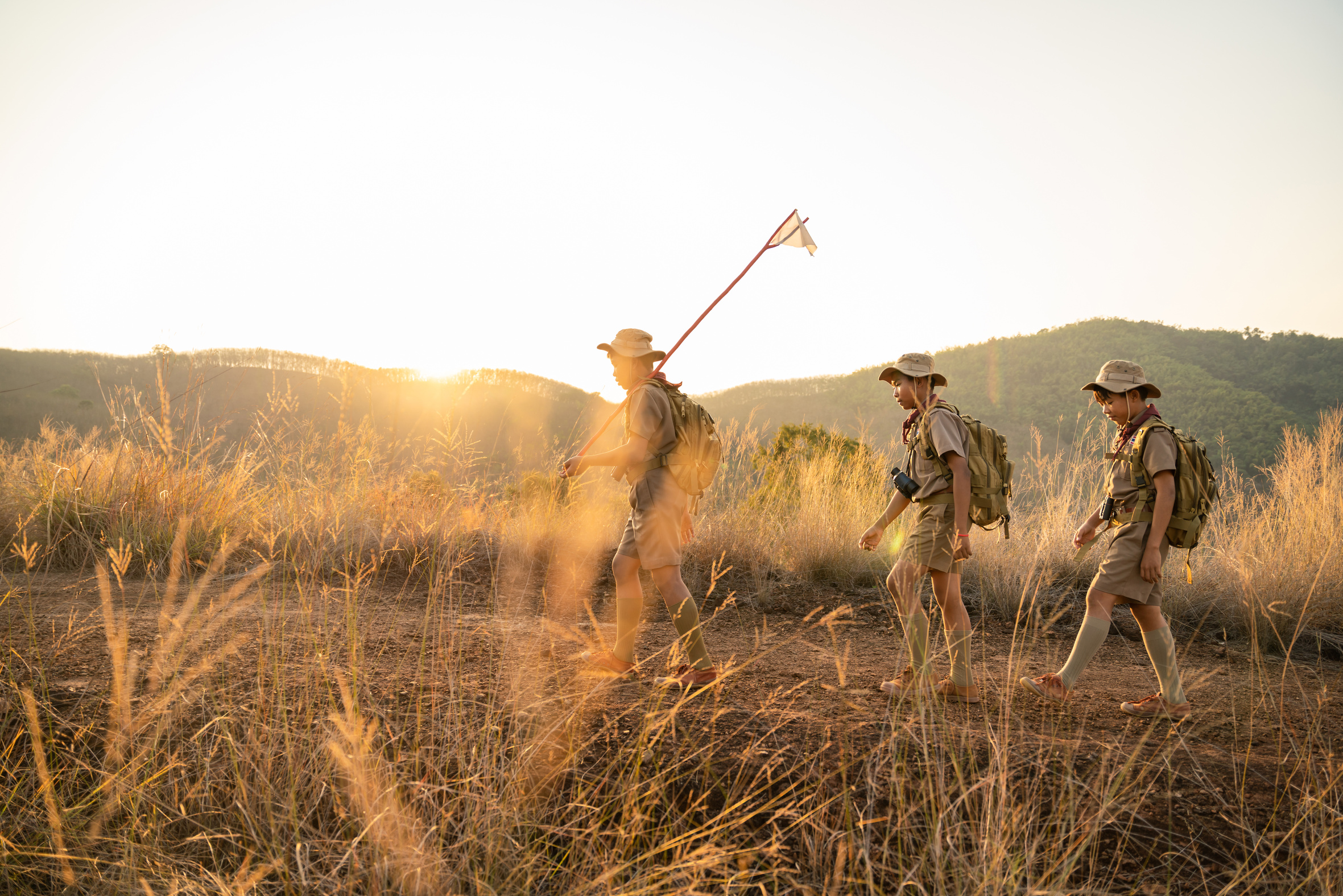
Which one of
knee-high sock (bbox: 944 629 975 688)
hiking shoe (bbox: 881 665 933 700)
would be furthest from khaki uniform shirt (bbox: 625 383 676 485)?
knee-high sock (bbox: 944 629 975 688)

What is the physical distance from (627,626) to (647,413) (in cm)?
97

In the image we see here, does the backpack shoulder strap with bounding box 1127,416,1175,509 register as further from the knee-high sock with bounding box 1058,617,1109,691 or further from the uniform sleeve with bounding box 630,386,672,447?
the uniform sleeve with bounding box 630,386,672,447

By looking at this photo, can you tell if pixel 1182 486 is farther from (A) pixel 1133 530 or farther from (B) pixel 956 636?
(B) pixel 956 636

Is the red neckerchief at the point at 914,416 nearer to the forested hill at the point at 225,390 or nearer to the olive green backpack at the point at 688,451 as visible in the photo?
the olive green backpack at the point at 688,451

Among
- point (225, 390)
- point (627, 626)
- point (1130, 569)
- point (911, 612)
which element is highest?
point (225, 390)

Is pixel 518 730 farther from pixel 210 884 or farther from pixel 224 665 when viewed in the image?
pixel 224 665

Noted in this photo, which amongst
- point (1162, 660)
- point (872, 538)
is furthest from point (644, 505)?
point (1162, 660)

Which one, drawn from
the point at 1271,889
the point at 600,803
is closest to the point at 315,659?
the point at 600,803

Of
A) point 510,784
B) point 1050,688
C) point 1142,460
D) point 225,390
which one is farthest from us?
point 225,390

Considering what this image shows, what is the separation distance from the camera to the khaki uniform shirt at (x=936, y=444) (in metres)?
2.86

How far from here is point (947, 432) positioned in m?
2.88

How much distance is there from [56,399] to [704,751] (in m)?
44.3

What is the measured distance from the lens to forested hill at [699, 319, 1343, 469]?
1506 inches

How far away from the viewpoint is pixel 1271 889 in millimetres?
1678
